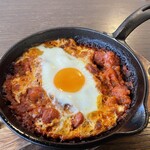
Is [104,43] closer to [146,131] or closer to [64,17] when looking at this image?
[146,131]

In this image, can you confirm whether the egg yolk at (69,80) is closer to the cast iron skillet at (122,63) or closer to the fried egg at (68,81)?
the fried egg at (68,81)

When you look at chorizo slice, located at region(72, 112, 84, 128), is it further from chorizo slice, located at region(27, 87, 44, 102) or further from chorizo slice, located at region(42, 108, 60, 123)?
chorizo slice, located at region(27, 87, 44, 102)

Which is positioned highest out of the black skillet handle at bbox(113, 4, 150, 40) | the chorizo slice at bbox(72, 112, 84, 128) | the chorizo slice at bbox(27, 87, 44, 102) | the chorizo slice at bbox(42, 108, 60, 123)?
the black skillet handle at bbox(113, 4, 150, 40)

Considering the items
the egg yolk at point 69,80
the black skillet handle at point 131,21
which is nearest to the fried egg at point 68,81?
the egg yolk at point 69,80

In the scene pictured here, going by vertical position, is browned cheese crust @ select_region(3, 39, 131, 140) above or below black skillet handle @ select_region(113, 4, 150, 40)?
below

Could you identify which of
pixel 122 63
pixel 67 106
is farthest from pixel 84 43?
pixel 67 106

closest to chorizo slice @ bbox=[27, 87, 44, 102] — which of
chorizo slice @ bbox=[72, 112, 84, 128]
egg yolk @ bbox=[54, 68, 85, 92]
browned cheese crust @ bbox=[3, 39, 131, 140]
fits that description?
browned cheese crust @ bbox=[3, 39, 131, 140]

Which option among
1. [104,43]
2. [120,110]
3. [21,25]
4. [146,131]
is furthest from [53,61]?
[21,25]

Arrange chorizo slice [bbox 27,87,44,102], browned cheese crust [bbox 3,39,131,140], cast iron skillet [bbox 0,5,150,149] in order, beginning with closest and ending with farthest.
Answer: cast iron skillet [bbox 0,5,150,149] → browned cheese crust [bbox 3,39,131,140] → chorizo slice [bbox 27,87,44,102]
